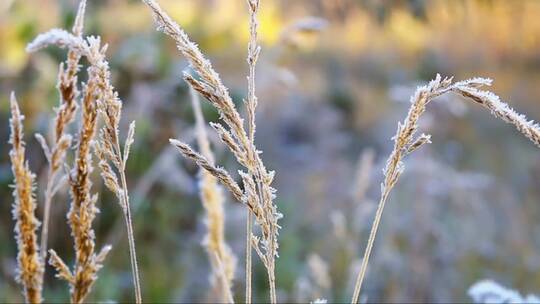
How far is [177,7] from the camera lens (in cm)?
877

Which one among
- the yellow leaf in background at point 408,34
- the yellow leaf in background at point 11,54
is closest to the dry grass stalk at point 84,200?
the yellow leaf in background at point 11,54

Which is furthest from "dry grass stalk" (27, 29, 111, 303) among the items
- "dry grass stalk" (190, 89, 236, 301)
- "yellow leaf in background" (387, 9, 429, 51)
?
"yellow leaf in background" (387, 9, 429, 51)

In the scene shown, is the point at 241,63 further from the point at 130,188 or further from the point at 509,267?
the point at 509,267

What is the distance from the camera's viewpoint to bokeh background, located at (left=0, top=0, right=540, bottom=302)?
10.9 ft

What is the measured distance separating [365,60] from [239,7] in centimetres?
183

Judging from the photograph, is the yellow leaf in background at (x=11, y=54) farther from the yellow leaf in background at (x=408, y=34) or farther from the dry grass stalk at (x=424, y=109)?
the yellow leaf in background at (x=408, y=34)

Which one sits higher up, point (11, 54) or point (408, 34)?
point (408, 34)

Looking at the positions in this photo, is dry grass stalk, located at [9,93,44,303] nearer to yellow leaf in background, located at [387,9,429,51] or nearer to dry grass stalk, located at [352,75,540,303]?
dry grass stalk, located at [352,75,540,303]

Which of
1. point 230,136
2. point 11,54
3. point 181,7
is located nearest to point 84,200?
point 230,136

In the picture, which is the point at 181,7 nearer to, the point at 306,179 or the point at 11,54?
the point at 11,54

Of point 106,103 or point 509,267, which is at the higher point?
point 509,267

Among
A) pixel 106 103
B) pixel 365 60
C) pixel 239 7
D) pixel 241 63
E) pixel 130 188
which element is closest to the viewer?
pixel 106 103

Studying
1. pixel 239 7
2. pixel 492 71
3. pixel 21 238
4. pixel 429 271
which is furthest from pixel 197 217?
pixel 492 71

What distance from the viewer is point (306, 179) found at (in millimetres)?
5352
